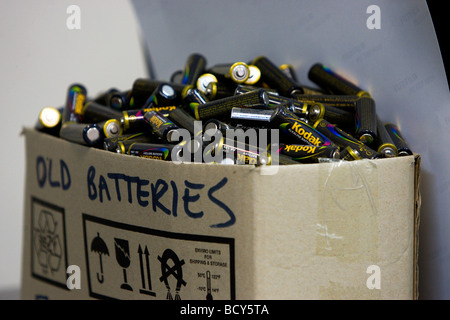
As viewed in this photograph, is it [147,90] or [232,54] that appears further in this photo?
[232,54]

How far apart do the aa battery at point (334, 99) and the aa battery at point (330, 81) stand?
5cm

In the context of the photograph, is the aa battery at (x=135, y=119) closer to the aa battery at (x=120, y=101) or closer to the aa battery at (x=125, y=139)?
the aa battery at (x=125, y=139)

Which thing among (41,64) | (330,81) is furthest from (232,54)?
(41,64)

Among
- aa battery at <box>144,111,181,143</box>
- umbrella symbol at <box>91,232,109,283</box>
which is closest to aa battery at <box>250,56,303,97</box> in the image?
aa battery at <box>144,111,181,143</box>

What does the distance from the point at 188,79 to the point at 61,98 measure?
1014 mm

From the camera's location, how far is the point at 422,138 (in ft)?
5.09

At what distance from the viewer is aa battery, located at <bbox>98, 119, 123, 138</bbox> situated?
1.69 m

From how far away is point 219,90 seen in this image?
1.80 m

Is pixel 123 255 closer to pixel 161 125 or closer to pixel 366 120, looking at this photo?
pixel 161 125

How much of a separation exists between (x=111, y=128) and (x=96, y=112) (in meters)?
0.27

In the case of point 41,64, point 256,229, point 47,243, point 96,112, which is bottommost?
point 47,243

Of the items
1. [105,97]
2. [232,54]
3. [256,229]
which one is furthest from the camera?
[232,54]

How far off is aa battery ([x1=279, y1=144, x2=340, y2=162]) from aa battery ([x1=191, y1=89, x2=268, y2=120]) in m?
0.19

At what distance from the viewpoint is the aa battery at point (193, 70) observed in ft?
6.44
